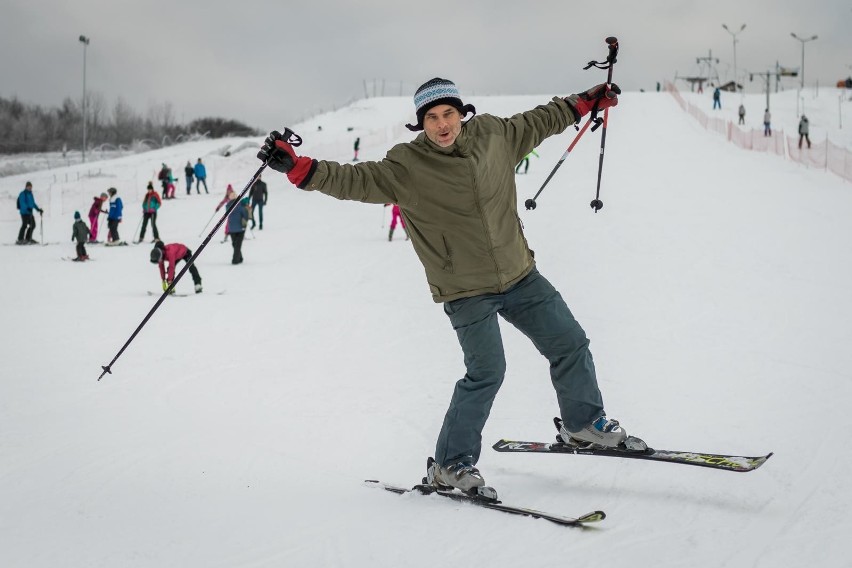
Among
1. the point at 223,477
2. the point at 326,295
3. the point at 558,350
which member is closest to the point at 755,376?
the point at 558,350

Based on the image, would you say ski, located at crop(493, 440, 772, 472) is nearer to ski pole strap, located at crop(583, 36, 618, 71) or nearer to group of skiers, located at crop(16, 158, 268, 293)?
ski pole strap, located at crop(583, 36, 618, 71)

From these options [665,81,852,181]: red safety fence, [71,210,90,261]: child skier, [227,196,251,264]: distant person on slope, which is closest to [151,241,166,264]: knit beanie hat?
[227,196,251,264]: distant person on slope

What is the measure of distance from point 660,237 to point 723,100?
43487 mm

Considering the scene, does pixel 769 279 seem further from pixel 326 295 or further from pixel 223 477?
pixel 223 477

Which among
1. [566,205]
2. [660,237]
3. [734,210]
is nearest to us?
[660,237]

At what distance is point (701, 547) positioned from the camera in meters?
2.75

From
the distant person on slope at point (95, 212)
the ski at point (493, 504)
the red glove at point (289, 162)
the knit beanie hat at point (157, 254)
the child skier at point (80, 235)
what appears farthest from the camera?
the distant person on slope at point (95, 212)

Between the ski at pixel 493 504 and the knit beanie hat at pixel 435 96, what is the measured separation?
5.29ft

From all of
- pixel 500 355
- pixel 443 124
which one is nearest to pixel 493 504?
pixel 500 355

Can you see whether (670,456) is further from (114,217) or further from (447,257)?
(114,217)

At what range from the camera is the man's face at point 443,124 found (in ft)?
10.8

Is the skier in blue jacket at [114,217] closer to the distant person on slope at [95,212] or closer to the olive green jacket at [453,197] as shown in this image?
the distant person on slope at [95,212]

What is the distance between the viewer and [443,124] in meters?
3.28

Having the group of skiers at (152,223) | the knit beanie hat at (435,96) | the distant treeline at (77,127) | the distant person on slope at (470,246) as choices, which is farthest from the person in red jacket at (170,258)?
the distant treeline at (77,127)
